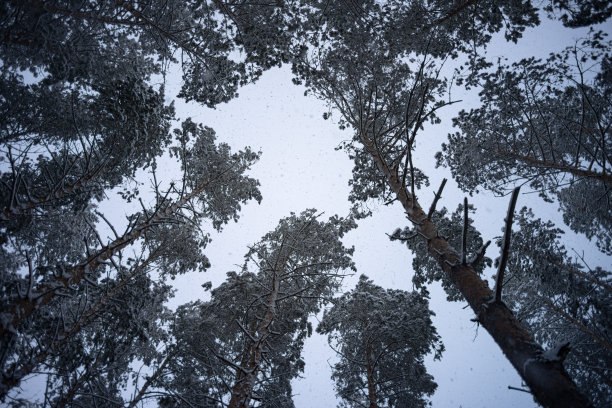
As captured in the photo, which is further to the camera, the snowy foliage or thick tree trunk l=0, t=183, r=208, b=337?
the snowy foliage

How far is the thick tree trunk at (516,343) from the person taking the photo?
5.52ft

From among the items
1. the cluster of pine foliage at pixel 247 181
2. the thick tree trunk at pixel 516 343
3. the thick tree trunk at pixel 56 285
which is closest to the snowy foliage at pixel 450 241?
the cluster of pine foliage at pixel 247 181

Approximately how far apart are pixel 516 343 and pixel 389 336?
8.96 metres

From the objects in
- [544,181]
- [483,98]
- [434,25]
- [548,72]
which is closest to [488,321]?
[434,25]

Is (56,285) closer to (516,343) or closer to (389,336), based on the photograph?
(516,343)

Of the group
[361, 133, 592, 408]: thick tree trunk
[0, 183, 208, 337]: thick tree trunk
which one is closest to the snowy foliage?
[361, 133, 592, 408]: thick tree trunk

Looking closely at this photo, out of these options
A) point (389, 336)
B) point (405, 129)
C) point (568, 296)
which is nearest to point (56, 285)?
point (405, 129)

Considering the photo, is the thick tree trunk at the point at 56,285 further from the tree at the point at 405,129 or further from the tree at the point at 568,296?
the tree at the point at 568,296

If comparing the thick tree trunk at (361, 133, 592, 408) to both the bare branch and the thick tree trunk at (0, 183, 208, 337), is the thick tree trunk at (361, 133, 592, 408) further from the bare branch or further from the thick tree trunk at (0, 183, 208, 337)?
the thick tree trunk at (0, 183, 208, 337)

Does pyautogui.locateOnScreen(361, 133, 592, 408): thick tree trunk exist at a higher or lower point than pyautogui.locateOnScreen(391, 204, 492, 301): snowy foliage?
lower

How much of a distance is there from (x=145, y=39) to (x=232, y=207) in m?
6.44

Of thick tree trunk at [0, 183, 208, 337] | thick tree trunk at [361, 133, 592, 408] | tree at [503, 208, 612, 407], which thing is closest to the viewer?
thick tree trunk at [361, 133, 592, 408]

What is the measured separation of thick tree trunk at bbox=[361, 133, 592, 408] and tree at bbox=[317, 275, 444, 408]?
739 centimetres

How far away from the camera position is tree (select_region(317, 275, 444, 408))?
9789 millimetres
